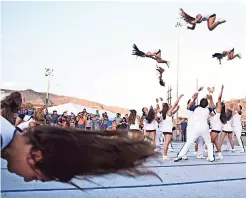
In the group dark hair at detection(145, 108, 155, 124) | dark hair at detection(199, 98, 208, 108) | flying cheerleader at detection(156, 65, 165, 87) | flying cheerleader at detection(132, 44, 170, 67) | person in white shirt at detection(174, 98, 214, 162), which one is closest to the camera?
person in white shirt at detection(174, 98, 214, 162)

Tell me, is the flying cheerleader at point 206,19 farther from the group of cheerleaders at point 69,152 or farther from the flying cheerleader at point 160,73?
the group of cheerleaders at point 69,152

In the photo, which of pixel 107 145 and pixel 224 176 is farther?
pixel 224 176

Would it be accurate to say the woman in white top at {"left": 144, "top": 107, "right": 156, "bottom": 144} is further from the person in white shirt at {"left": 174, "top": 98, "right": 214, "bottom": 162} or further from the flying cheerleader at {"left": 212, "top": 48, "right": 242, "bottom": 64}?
the flying cheerleader at {"left": 212, "top": 48, "right": 242, "bottom": 64}

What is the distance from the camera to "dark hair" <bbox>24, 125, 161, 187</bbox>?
1.39 m

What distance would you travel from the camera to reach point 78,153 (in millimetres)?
1404

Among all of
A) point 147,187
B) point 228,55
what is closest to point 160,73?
point 228,55

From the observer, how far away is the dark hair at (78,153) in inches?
54.9

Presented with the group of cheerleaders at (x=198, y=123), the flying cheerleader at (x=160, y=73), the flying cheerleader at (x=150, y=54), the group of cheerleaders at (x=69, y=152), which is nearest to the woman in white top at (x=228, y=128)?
the group of cheerleaders at (x=198, y=123)

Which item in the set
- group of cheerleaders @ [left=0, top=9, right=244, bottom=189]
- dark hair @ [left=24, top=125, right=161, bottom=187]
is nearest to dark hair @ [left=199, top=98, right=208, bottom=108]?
group of cheerleaders @ [left=0, top=9, right=244, bottom=189]

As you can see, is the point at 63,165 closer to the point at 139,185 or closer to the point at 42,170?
the point at 42,170

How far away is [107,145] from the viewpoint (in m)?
1.45

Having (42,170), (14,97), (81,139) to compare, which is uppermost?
(14,97)

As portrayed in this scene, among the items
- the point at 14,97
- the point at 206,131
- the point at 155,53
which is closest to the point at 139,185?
the point at 14,97

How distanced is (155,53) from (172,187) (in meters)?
8.03
